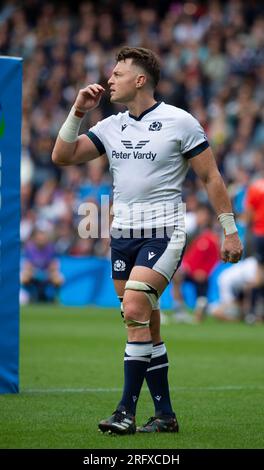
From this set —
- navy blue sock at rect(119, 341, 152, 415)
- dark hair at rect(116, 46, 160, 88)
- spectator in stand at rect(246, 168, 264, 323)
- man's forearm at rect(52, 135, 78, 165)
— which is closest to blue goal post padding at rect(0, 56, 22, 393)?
man's forearm at rect(52, 135, 78, 165)

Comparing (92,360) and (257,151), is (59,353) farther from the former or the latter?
(257,151)

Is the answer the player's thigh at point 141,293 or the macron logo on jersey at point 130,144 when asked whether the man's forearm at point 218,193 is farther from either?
the player's thigh at point 141,293

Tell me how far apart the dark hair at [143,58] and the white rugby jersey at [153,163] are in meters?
0.26

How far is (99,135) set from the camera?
682 cm

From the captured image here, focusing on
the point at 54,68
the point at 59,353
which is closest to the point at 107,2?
the point at 54,68

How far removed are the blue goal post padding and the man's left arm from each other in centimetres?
205

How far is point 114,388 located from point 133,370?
7.74 ft

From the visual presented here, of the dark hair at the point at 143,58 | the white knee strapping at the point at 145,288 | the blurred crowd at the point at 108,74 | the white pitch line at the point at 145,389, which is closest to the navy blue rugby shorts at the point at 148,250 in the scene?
the white knee strapping at the point at 145,288

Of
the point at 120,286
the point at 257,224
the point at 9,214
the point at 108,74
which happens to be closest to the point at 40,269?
the point at 108,74

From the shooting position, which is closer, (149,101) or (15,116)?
(149,101)

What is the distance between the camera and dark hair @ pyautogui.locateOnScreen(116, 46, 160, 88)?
262 inches

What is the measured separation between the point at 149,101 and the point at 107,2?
21.7 metres

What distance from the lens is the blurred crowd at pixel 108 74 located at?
21375 mm

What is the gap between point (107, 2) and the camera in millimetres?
27688
